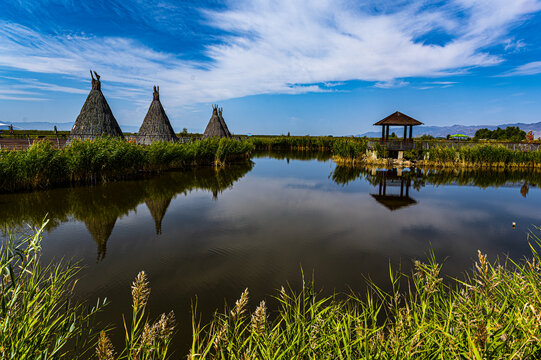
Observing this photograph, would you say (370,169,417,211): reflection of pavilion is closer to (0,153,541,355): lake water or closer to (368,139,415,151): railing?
(0,153,541,355): lake water

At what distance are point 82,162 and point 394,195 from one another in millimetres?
15263

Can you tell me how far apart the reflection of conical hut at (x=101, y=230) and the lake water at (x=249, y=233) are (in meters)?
0.03

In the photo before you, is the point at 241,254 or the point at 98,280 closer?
the point at 98,280

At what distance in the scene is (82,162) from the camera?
43.0 ft

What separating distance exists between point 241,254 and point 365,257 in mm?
2944

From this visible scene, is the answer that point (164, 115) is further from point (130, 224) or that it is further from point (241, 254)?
point (241, 254)

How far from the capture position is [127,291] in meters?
4.83

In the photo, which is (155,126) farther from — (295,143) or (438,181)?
(295,143)

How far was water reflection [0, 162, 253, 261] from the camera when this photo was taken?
8.05 m

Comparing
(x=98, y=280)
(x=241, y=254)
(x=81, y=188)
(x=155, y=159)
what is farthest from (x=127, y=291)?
(x=155, y=159)

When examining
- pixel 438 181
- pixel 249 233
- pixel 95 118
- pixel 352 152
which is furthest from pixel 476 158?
pixel 95 118

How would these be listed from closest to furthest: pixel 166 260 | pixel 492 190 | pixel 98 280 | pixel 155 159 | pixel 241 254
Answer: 1. pixel 98 280
2. pixel 166 260
3. pixel 241 254
4. pixel 492 190
5. pixel 155 159

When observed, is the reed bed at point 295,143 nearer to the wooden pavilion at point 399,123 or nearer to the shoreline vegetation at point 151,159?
the shoreline vegetation at point 151,159

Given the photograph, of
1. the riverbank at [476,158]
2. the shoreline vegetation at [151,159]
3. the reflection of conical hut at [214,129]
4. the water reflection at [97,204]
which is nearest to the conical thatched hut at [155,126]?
the shoreline vegetation at [151,159]
